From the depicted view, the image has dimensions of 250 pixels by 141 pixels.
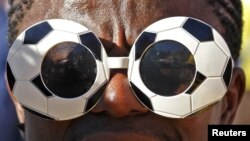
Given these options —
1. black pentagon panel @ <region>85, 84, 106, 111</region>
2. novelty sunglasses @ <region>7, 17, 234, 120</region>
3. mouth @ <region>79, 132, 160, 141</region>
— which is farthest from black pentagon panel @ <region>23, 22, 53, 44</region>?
mouth @ <region>79, 132, 160, 141</region>

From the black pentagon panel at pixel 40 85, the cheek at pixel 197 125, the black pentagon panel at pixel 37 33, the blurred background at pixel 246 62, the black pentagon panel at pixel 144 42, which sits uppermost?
the black pentagon panel at pixel 37 33

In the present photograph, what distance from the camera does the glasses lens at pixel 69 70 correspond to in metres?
2.41

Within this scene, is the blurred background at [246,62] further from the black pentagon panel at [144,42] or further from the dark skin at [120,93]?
the black pentagon panel at [144,42]

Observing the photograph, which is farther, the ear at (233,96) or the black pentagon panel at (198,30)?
the ear at (233,96)

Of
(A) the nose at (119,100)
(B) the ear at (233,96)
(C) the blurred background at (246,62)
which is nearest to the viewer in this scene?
(A) the nose at (119,100)

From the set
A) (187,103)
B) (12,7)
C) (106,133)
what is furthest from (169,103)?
(12,7)

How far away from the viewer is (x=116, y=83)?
95.2 inches

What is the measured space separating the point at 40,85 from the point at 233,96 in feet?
2.50

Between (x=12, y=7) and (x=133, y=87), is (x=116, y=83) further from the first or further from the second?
(x=12, y=7)

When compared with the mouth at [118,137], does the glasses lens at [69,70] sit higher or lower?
higher

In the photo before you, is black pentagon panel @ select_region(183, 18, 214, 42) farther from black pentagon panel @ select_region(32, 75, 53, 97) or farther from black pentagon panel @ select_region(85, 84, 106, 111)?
black pentagon panel @ select_region(32, 75, 53, 97)

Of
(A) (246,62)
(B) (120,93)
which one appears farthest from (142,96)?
(A) (246,62)

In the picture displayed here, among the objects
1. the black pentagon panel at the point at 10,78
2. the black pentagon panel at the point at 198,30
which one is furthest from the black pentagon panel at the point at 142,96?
the black pentagon panel at the point at 10,78

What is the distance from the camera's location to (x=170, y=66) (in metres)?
2.40
